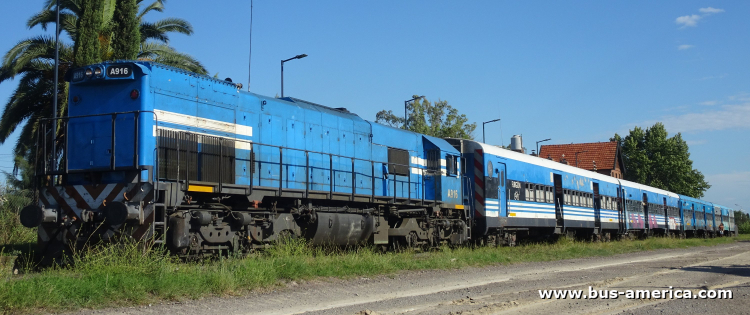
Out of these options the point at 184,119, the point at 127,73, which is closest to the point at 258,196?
the point at 184,119

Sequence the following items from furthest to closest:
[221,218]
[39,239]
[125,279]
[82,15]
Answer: [82,15]
[221,218]
[39,239]
[125,279]

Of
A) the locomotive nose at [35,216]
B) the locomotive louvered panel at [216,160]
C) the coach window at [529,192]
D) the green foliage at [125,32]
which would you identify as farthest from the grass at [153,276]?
the green foliage at [125,32]

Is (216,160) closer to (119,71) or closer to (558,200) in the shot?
(119,71)

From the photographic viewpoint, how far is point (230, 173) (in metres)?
11.3

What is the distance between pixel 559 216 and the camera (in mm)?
23703

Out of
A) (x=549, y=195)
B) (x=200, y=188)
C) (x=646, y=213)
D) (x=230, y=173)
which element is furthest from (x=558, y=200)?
(x=200, y=188)

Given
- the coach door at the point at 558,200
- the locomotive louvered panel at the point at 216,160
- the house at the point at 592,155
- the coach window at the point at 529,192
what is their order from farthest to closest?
the house at the point at 592,155 < the coach door at the point at 558,200 < the coach window at the point at 529,192 < the locomotive louvered panel at the point at 216,160

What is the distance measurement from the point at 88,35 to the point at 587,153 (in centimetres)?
5620

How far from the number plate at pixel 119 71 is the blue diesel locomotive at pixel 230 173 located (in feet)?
0.08

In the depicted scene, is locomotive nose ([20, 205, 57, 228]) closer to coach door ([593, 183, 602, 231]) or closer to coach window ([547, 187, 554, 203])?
coach window ([547, 187, 554, 203])

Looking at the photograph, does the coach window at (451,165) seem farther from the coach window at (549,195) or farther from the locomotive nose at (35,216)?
the locomotive nose at (35,216)

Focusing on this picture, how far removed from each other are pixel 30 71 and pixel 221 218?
15.1 metres

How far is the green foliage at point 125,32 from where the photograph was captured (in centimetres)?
2033

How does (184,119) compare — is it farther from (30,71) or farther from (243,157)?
(30,71)
